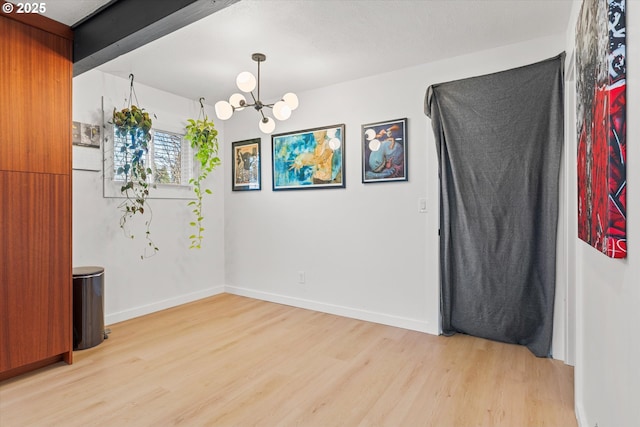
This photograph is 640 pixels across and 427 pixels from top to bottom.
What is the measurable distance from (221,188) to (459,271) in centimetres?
307

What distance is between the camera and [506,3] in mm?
2215

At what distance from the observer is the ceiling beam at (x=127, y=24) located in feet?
6.08

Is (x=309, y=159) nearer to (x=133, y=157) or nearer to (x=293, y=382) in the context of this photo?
(x=133, y=157)

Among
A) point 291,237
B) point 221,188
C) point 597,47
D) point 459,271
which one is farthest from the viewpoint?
point 221,188

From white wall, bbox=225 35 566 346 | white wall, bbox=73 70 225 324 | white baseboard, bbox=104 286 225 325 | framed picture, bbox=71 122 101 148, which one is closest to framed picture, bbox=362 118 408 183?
white wall, bbox=225 35 566 346

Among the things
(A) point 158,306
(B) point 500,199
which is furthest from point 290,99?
(A) point 158,306

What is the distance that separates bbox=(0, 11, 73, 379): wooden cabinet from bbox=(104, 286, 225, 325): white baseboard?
2.90 feet

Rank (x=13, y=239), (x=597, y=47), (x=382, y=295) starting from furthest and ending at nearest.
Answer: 1. (x=382, y=295)
2. (x=13, y=239)
3. (x=597, y=47)

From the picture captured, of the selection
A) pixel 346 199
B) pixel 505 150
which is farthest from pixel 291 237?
pixel 505 150

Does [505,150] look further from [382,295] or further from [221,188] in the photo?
[221,188]

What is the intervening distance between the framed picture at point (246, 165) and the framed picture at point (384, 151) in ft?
4.78

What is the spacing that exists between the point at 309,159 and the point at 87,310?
2.45 meters

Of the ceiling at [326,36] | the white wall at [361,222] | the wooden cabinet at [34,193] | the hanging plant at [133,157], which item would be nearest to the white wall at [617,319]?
the white wall at [361,222]

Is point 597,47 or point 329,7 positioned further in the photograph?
point 329,7
